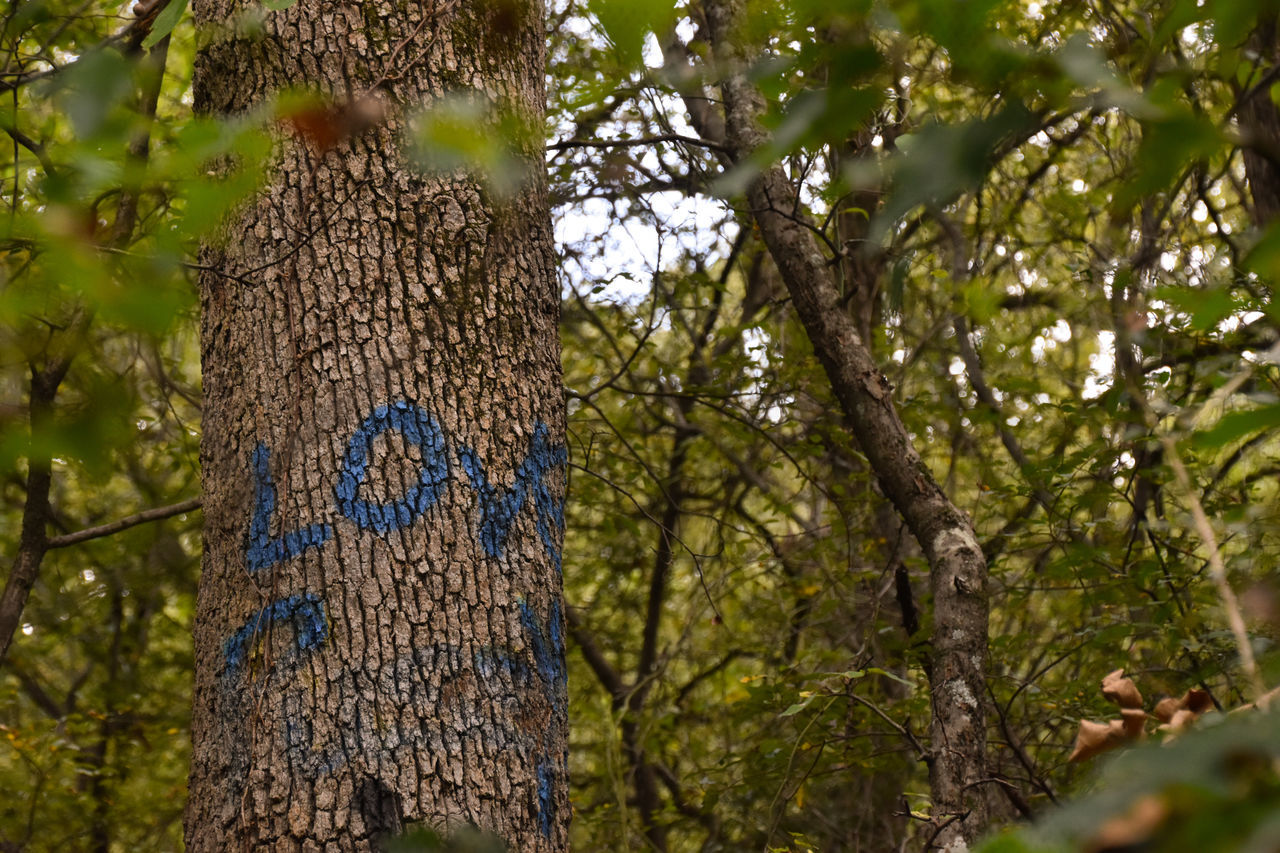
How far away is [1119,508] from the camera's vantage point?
19.6ft

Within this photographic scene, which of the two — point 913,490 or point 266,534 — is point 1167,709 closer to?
point 266,534

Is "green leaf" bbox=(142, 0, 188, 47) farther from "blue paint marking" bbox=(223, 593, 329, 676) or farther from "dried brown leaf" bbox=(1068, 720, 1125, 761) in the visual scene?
"dried brown leaf" bbox=(1068, 720, 1125, 761)

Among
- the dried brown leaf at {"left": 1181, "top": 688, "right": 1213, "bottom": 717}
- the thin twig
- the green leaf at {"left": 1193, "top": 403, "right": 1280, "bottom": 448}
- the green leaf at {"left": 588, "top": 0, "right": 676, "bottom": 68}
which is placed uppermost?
the thin twig

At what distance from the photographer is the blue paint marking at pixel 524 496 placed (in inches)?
70.8

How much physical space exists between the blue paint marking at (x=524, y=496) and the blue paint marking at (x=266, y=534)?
0.27 m

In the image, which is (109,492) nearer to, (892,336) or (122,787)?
(122,787)

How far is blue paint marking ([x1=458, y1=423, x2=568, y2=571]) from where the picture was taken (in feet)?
5.90

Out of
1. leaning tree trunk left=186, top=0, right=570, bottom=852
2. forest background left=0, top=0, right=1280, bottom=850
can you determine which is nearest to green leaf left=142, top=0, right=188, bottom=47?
forest background left=0, top=0, right=1280, bottom=850

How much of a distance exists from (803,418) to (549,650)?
128 inches

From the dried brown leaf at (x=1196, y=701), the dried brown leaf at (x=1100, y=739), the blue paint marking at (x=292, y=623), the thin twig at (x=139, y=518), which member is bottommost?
the dried brown leaf at (x=1100, y=739)

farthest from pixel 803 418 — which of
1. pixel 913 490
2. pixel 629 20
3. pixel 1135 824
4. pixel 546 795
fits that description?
pixel 1135 824

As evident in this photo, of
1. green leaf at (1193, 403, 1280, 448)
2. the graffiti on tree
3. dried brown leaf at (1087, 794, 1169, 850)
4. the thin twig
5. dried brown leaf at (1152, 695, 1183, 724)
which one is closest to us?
dried brown leaf at (1087, 794, 1169, 850)

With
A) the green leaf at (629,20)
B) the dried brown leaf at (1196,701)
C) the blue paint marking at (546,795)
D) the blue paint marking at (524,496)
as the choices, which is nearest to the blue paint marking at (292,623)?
the blue paint marking at (524,496)

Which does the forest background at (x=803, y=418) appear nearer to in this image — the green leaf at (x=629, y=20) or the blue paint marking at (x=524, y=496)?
the green leaf at (x=629, y=20)
